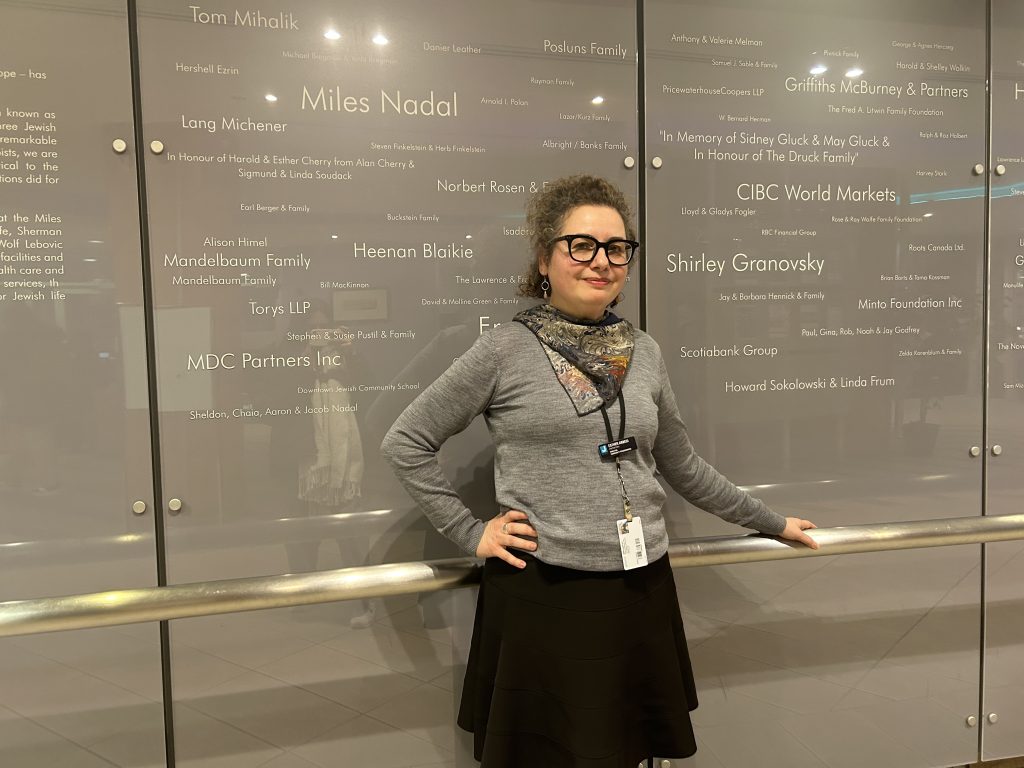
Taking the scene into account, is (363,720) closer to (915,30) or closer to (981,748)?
(981,748)

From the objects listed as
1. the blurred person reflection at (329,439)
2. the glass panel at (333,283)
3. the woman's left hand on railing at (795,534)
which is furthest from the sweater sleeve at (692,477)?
the blurred person reflection at (329,439)

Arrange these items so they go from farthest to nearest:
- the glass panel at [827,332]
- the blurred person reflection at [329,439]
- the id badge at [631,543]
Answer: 1. the glass panel at [827,332]
2. the blurred person reflection at [329,439]
3. the id badge at [631,543]

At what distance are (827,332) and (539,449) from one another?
3.88 feet

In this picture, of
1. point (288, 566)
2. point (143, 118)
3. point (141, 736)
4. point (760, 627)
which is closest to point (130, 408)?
point (288, 566)

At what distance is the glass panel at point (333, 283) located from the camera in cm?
173

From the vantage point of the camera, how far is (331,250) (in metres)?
1.80

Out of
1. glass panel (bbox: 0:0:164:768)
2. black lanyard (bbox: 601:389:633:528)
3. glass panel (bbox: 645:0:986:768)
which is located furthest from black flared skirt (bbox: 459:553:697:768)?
glass panel (bbox: 0:0:164:768)

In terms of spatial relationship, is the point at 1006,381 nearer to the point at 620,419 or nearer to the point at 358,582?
the point at 620,419

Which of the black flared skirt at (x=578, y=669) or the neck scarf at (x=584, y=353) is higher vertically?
the neck scarf at (x=584, y=353)

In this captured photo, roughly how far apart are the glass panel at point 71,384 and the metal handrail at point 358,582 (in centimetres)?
24

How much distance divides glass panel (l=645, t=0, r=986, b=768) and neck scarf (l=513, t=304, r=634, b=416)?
483 millimetres

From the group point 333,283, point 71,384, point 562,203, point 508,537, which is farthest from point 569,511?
point 71,384

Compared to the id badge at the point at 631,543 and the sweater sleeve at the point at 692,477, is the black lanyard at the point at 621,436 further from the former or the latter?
the sweater sleeve at the point at 692,477

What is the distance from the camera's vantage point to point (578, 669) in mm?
1479
